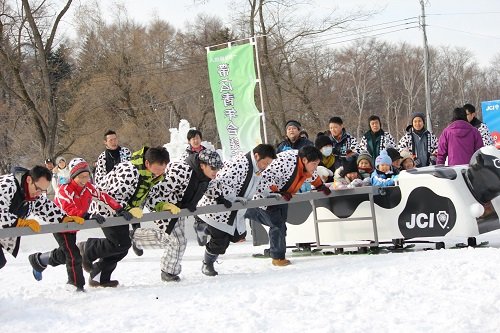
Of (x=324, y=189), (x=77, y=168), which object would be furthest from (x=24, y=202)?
(x=324, y=189)

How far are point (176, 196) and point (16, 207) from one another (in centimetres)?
159

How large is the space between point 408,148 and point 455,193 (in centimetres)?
241

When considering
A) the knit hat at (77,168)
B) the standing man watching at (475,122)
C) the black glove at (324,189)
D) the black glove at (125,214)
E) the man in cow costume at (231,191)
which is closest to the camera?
the black glove at (125,214)

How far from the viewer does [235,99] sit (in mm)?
16469

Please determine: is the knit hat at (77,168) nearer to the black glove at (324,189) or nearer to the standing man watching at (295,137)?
the black glove at (324,189)

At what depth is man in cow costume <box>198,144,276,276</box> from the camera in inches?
296

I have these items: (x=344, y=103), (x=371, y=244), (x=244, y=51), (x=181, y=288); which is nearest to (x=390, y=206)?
(x=371, y=244)

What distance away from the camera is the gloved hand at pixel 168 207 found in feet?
22.4

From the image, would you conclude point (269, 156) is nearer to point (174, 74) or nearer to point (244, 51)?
point (244, 51)

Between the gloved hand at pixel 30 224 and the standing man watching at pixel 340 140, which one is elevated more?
the standing man watching at pixel 340 140

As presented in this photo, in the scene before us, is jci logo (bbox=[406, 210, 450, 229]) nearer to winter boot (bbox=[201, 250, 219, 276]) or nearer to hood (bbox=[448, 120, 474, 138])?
hood (bbox=[448, 120, 474, 138])

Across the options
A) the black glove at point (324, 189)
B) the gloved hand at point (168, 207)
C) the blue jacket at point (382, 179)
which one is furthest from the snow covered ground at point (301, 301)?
the blue jacket at point (382, 179)

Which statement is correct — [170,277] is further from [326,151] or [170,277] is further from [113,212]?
[326,151]

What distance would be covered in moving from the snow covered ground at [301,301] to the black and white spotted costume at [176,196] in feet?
1.04
